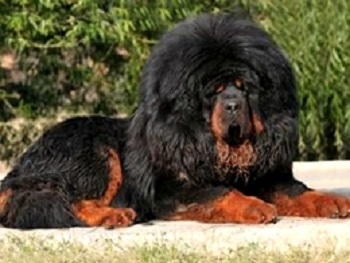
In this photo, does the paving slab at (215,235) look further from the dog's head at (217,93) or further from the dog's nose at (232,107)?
the dog's nose at (232,107)

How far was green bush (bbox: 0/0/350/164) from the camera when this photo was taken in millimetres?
12219

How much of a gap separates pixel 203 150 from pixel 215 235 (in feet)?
1.93

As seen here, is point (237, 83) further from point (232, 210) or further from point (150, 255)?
point (150, 255)

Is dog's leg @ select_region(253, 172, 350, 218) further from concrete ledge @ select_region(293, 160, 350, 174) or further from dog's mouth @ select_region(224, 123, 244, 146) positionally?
concrete ledge @ select_region(293, 160, 350, 174)

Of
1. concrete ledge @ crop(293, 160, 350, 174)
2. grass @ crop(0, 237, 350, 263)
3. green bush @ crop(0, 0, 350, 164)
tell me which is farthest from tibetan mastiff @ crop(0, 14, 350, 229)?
green bush @ crop(0, 0, 350, 164)

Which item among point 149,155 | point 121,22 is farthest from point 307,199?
point 121,22

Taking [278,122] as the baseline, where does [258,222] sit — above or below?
below

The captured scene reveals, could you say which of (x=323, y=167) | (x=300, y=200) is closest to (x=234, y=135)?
(x=300, y=200)

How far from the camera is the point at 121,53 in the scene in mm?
12875

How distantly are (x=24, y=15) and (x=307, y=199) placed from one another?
5761mm

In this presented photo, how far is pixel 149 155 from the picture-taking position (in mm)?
7051

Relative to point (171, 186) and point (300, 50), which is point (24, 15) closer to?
point (300, 50)

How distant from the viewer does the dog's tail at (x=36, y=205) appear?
6.99 metres

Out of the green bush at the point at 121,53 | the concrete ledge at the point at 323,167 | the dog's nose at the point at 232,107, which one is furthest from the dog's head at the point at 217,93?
the green bush at the point at 121,53
